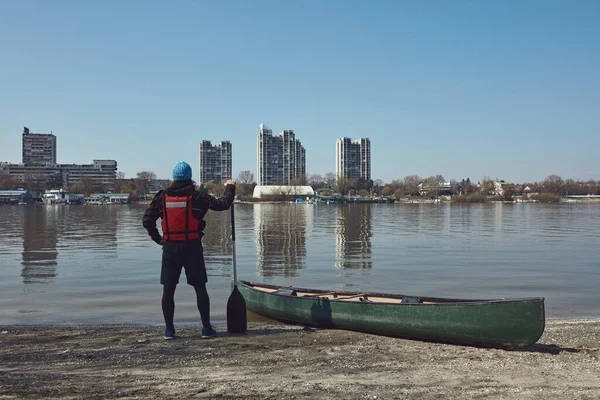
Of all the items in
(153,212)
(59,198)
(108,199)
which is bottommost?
(108,199)

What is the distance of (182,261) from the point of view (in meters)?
8.21

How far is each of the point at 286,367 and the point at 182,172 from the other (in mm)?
3444

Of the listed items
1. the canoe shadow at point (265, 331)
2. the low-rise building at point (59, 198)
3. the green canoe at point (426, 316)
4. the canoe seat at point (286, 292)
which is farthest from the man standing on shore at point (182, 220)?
the low-rise building at point (59, 198)

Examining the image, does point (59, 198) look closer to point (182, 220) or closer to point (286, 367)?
point (182, 220)

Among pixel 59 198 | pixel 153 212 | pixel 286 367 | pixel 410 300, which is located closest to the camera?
pixel 286 367

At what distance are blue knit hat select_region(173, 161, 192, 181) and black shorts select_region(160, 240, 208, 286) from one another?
3.39 ft

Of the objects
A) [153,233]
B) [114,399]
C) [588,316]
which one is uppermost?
[153,233]

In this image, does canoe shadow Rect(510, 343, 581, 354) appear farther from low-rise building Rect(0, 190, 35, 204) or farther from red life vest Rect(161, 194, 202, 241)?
low-rise building Rect(0, 190, 35, 204)

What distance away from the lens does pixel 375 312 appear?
9.09m

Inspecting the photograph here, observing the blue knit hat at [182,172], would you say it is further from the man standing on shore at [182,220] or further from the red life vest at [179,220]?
the red life vest at [179,220]

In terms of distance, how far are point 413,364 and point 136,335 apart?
4825mm

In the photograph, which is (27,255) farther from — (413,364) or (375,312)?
(413,364)

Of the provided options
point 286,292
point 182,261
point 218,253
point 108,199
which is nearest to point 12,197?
point 108,199

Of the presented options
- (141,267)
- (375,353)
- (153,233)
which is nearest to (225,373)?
(375,353)
